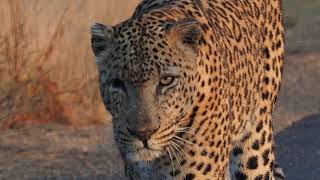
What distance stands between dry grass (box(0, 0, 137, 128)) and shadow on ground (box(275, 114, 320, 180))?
1.93m

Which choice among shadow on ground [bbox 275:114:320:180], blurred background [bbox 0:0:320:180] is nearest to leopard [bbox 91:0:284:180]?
shadow on ground [bbox 275:114:320:180]

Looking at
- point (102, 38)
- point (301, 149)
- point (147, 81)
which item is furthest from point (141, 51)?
point (301, 149)

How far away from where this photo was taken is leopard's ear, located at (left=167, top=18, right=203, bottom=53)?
264 inches

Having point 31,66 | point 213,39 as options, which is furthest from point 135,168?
point 31,66

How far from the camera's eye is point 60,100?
12.0 meters

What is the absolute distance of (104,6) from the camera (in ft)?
41.8

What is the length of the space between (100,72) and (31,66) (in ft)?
17.2

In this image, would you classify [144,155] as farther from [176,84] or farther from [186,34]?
[186,34]

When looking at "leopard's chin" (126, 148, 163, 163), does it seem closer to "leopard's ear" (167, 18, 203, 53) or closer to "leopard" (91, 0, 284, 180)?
"leopard" (91, 0, 284, 180)

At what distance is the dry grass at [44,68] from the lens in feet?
39.1

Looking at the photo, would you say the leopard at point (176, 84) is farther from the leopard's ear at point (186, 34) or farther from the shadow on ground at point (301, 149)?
the shadow on ground at point (301, 149)

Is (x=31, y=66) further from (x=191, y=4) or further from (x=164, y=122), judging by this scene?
(x=164, y=122)

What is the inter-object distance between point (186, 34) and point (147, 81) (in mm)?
425

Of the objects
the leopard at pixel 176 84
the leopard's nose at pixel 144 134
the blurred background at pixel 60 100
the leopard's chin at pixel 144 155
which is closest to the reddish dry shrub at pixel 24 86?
the blurred background at pixel 60 100
